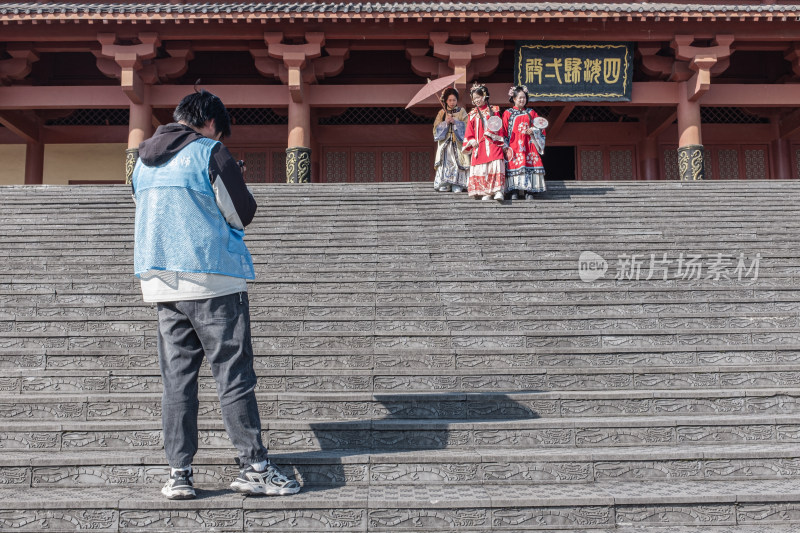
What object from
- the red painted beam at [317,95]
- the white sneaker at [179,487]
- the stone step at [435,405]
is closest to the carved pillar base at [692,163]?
the red painted beam at [317,95]

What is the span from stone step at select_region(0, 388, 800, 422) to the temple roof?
8.36m

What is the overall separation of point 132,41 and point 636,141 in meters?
9.76

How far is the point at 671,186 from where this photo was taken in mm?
8133

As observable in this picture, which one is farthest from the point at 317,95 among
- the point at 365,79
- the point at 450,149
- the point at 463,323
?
the point at 463,323

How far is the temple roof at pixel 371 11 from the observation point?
10336mm

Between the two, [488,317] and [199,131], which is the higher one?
[199,131]

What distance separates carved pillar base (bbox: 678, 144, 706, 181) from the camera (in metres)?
10.9

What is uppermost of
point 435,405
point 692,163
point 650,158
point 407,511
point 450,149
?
point 650,158

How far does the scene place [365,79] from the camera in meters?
12.7

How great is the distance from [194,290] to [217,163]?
547mm

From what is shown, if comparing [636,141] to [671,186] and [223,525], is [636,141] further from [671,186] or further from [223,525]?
[223,525]

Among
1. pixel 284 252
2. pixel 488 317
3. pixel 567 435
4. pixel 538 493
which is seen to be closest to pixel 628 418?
pixel 567 435

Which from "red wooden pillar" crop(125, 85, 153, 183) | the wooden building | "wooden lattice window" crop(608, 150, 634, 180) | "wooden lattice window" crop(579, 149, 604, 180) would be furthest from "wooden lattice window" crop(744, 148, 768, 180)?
"red wooden pillar" crop(125, 85, 153, 183)

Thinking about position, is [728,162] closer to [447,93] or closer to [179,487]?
[447,93]
